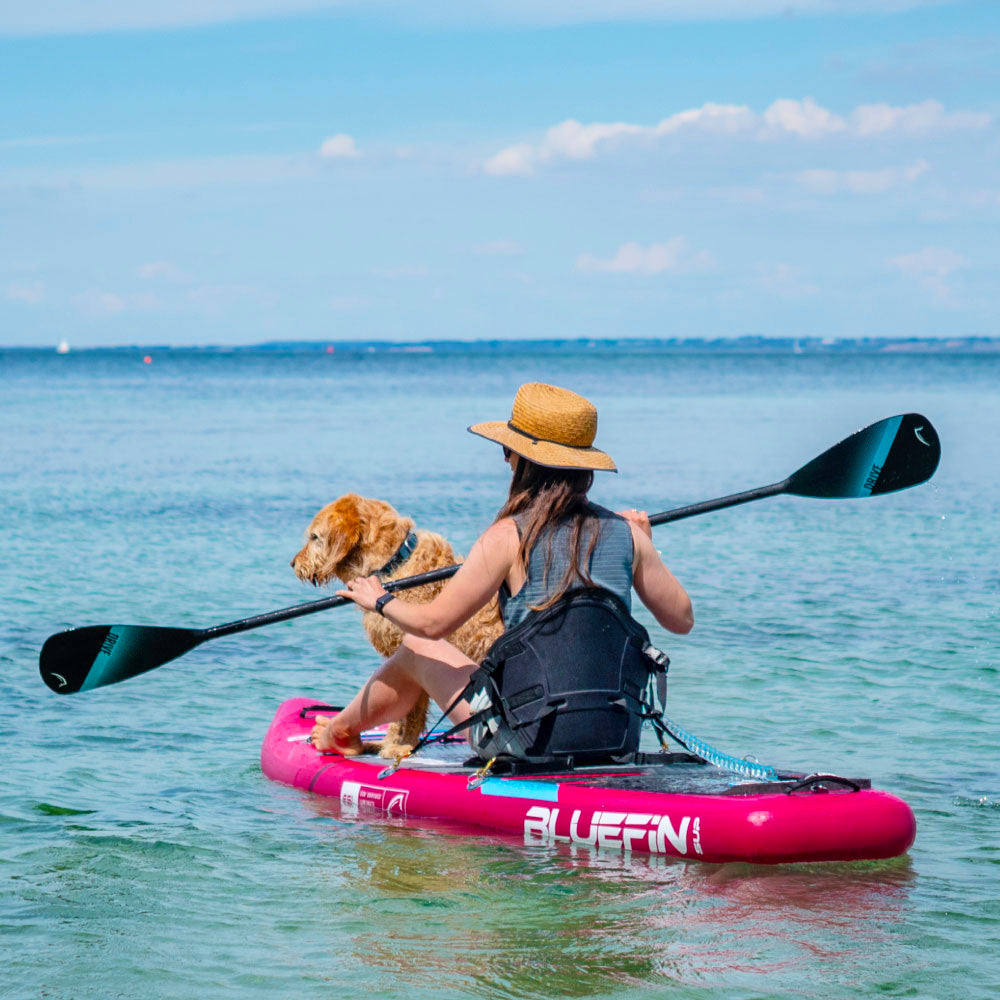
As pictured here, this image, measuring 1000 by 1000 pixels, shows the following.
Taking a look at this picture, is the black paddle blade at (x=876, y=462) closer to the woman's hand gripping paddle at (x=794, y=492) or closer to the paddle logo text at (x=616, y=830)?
the woman's hand gripping paddle at (x=794, y=492)

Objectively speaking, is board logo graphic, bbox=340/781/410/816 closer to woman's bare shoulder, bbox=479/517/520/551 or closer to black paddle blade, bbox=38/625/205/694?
black paddle blade, bbox=38/625/205/694

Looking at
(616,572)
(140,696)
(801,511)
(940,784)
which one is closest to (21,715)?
(140,696)

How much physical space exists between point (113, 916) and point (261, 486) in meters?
17.0

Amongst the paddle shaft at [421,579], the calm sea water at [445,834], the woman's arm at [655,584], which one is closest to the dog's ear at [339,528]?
the paddle shaft at [421,579]

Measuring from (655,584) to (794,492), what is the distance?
5.94 ft

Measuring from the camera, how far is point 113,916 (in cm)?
487

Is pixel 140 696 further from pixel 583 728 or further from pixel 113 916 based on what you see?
pixel 583 728

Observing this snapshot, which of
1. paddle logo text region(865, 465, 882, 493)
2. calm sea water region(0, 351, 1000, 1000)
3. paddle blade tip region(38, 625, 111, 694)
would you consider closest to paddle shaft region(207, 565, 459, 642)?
paddle blade tip region(38, 625, 111, 694)

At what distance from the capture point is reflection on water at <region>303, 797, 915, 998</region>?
14.0 ft

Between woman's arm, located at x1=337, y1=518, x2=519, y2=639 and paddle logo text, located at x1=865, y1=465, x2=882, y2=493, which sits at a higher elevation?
paddle logo text, located at x1=865, y1=465, x2=882, y2=493

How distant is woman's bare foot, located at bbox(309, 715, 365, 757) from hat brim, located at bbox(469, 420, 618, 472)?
82.4 inches

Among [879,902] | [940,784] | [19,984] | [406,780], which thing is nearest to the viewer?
[19,984]

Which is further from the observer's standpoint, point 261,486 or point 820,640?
point 261,486

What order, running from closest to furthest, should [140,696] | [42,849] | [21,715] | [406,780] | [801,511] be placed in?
[42,849] → [406,780] → [21,715] → [140,696] → [801,511]
